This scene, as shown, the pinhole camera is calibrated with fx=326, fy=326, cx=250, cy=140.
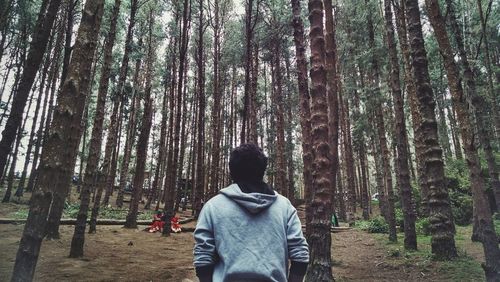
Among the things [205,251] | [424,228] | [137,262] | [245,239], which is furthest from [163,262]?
[424,228]

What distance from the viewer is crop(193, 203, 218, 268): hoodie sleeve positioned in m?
2.04

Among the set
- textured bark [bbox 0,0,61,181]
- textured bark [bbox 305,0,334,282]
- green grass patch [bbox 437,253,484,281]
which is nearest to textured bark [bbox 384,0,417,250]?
green grass patch [bbox 437,253,484,281]

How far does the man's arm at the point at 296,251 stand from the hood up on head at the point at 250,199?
242 millimetres

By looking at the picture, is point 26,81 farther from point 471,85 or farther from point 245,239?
point 471,85

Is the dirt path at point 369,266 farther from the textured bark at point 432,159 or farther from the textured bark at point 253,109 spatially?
the textured bark at point 253,109

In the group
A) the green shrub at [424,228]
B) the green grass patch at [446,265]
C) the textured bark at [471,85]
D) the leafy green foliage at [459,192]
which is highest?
the textured bark at [471,85]

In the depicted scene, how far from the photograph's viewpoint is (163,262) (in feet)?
26.9

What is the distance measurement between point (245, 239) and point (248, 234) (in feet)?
0.12

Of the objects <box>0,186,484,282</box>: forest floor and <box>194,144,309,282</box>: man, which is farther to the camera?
<box>0,186,484,282</box>: forest floor

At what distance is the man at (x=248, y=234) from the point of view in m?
2.00

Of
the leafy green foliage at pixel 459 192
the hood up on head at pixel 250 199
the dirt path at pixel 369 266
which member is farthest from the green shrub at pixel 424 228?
the hood up on head at pixel 250 199

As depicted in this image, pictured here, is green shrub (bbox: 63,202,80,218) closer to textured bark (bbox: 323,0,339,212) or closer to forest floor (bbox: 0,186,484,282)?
forest floor (bbox: 0,186,484,282)

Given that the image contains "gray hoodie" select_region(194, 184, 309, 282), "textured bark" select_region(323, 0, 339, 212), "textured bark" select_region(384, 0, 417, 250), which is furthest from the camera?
"textured bark" select_region(384, 0, 417, 250)

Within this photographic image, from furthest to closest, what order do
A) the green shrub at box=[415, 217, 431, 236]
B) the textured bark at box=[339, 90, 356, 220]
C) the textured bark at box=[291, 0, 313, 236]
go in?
the textured bark at box=[339, 90, 356, 220] → the green shrub at box=[415, 217, 431, 236] → the textured bark at box=[291, 0, 313, 236]
